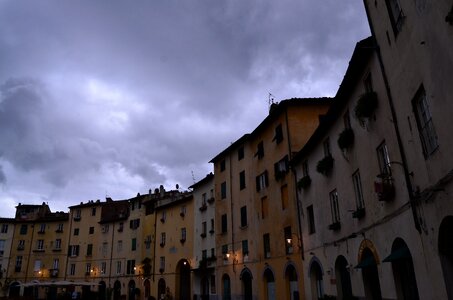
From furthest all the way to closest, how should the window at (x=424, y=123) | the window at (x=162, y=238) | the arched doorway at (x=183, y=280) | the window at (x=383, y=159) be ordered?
the window at (x=162, y=238) < the arched doorway at (x=183, y=280) < the window at (x=383, y=159) < the window at (x=424, y=123)

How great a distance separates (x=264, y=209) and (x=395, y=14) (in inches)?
888

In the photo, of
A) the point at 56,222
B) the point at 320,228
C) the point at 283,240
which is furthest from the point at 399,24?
the point at 56,222

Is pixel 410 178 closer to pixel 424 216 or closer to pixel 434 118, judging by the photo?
pixel 424 216

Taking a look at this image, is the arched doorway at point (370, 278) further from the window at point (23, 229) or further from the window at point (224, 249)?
the window at point (23, 229)

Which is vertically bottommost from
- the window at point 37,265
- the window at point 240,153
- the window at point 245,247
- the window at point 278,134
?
the window at point 245,247

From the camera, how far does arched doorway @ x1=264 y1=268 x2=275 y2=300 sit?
30.4 metres

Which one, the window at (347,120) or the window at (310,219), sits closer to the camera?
the window at (347,120)

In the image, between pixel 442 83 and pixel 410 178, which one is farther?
pixel 410 178

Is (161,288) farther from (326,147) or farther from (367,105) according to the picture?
(367,105)

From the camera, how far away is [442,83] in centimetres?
943

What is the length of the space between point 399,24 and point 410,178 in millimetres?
4645

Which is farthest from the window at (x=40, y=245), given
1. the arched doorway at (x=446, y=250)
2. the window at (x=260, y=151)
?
the arched doorway at (x=446, y=250)

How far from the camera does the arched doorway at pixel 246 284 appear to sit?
34.0 metres

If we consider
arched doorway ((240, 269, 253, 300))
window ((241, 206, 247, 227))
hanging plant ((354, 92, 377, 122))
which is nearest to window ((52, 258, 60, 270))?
arched doorway ((240, 269, 253, 300))
